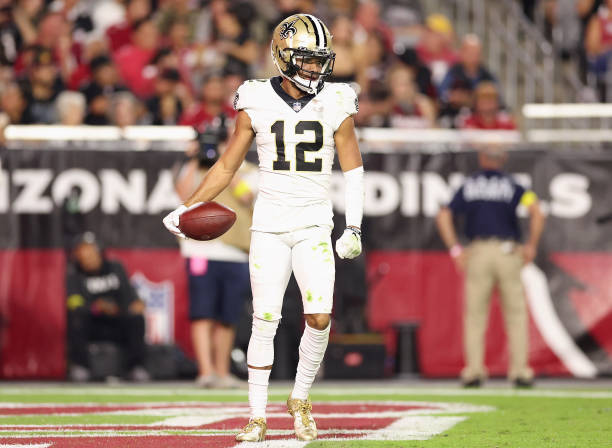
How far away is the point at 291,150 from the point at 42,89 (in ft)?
23.6

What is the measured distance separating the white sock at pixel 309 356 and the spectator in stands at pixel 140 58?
8.22 m

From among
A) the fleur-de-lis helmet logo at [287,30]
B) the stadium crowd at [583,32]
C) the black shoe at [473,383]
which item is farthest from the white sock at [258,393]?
the stadium crowd at [583,32]

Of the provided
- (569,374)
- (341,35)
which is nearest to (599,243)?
(569,374)

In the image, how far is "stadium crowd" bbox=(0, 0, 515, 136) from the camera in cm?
1292

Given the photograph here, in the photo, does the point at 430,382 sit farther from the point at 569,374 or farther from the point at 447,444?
the point at 447,444

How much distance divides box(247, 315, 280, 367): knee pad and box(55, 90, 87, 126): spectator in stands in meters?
6.40

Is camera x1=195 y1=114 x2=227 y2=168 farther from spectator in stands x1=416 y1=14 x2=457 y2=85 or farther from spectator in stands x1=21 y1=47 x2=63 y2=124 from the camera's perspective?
spectator in stands x1=416 y1=14 x2=457 y2=85

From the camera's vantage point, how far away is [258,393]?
6.38 metres

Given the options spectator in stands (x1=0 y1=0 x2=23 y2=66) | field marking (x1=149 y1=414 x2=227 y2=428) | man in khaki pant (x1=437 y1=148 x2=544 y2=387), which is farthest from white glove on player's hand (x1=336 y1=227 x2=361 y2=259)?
spectator in stands (x1=0 y1=0 x2=23 y2=66)

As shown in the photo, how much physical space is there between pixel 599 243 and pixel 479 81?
107 inches

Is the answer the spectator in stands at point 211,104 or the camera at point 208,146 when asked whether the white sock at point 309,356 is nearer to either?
the camera at point 208,146

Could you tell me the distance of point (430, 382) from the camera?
1179 cm

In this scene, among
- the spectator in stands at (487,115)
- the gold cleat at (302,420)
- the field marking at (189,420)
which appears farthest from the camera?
the spectator in stands at (487,115)

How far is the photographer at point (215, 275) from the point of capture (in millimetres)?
10648
